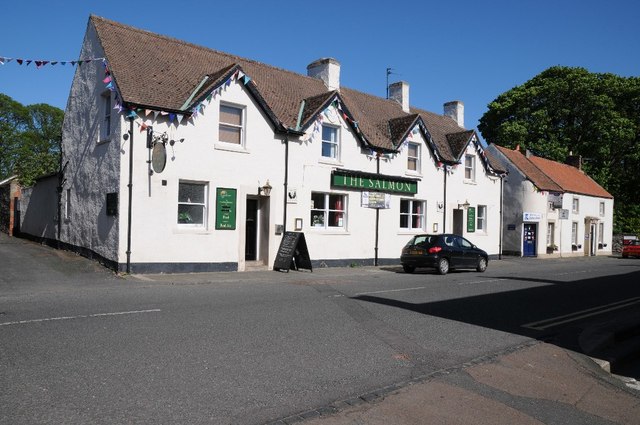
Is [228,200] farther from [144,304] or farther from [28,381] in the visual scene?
[28,381]

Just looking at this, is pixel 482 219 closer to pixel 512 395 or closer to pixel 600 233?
pixel 600 233

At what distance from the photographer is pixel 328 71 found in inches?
991

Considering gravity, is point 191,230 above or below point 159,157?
below

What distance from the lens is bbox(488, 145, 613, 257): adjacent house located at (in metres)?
35.9

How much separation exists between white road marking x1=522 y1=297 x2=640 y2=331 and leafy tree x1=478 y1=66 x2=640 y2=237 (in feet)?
118

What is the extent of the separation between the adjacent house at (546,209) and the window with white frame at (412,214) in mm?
12721

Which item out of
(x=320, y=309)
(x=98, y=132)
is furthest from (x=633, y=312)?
(x=98, y=132)

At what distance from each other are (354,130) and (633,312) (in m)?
13.0

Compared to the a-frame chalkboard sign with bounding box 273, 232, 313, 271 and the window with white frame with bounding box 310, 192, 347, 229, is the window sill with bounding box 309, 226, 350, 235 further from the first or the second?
the a-frame chalkboard sign with bounding box 273, 232, 313, 271

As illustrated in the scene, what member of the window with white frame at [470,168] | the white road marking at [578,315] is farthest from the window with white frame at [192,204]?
the window with white frame at [470,168]

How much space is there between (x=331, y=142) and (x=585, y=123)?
34.7 m

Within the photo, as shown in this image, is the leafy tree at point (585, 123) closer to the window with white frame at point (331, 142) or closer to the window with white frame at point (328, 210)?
the window with white frame at point (331, 142)

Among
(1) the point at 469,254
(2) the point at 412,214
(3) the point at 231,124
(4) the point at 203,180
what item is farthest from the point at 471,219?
(4) the point at 203,180

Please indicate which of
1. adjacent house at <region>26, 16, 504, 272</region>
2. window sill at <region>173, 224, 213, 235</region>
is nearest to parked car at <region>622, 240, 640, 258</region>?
adjacent house at <region>26, 16, 504, 272</region>
